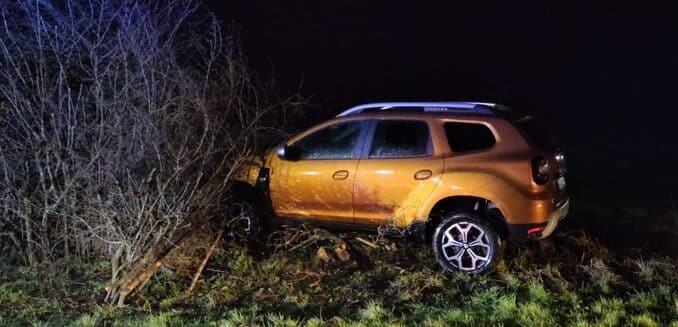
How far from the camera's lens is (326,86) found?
45.7 feet

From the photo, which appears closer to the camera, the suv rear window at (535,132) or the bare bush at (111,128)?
the bare bush at (111,128)

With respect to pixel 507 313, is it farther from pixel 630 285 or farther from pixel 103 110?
pixel 103 110

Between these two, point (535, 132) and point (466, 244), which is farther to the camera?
point (535, 132)

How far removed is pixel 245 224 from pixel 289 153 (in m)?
0.92

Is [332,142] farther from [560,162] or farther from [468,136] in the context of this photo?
[560,162]

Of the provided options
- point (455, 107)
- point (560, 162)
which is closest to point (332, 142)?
point (455, 107)

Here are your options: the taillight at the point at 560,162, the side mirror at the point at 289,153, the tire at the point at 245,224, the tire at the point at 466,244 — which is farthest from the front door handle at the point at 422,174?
the tire at the point at 245,224

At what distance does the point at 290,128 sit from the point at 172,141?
1.82 metres

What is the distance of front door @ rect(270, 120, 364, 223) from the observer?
22.4 ft

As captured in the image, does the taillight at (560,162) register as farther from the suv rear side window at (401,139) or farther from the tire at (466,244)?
the suv rear side window at (401,139)

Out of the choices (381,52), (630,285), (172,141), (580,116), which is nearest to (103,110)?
(172,141)

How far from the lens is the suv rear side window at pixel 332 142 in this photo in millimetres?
6898

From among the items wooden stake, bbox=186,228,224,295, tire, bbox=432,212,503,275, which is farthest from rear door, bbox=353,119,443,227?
wooden stake, bbox=186,228,224,295

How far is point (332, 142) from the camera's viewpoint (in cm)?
702
